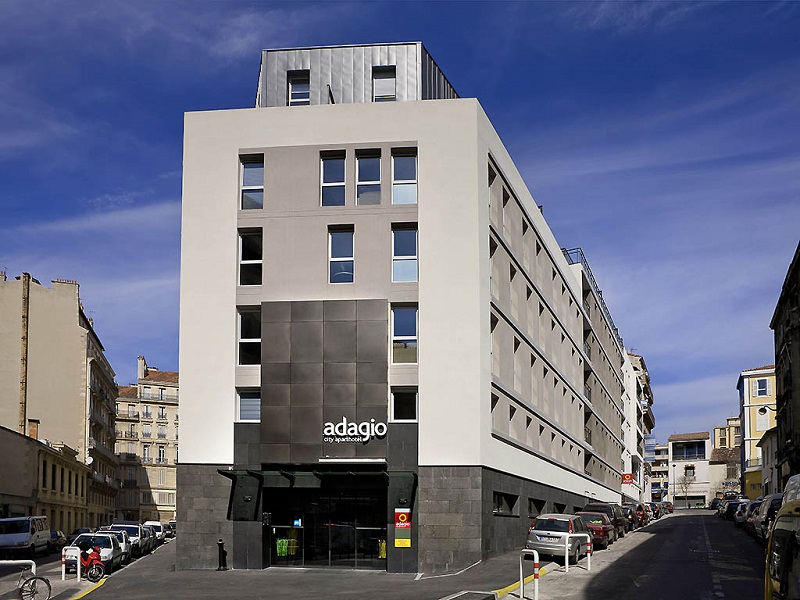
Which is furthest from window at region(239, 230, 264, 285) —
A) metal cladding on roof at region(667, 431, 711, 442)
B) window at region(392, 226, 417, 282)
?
metal cladding on roof at region(667, 431, 711, 442)

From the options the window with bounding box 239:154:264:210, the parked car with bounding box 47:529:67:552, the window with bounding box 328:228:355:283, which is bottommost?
the parked car with bounding box 47:529:67:552

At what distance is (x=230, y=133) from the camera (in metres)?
37.1

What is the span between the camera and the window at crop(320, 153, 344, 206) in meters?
36.7

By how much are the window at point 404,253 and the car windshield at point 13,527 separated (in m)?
23.6

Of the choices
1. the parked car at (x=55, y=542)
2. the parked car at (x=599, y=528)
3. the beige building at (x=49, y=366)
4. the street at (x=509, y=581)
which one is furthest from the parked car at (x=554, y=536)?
the beige building at (x=49, y=366)

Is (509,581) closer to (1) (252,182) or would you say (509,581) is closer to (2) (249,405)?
(2) (249,405)

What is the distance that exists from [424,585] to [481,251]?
1184 centimetres

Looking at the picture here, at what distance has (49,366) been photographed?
81.2 metres

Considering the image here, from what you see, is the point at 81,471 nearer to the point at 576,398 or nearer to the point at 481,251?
the point at 576,398

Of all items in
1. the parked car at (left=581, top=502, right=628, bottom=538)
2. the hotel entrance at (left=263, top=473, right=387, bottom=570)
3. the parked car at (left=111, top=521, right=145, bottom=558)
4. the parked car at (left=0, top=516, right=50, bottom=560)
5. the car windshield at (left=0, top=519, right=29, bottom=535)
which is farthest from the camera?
the car windshield at (left=0, top=519, right=29, bottom=535)

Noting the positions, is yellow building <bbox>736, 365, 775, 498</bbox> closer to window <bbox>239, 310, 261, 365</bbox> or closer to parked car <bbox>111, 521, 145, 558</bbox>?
parked car <bbox>111, 521, 145, 558</bbox>

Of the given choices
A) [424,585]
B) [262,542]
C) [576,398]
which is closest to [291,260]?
[262,542]

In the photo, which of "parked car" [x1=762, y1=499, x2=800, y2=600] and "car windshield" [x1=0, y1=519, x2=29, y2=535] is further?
"car windshield" [x1=0, y1=519, x2=29, y2=535]

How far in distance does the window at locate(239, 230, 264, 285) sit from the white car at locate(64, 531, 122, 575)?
1067 centimetres
